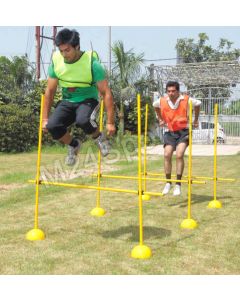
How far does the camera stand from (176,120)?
268 inches

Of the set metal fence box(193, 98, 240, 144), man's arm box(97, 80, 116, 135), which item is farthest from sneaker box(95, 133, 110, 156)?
metal fence box(193, 98, 240, 144)

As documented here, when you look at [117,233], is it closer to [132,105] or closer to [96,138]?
[96,138]

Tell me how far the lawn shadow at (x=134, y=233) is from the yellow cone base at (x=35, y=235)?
71 centimetres

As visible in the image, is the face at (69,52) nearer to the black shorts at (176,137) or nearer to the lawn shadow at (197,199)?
the black shorts at (176,137)

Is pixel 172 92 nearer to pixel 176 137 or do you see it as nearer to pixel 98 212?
pixel 176 137

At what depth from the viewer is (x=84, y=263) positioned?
3953mm

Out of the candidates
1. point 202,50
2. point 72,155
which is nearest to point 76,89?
point 72,155

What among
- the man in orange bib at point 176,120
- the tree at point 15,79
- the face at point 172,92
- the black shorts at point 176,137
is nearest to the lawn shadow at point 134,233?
the man in orange bib at point 176,120

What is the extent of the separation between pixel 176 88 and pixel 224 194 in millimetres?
2264

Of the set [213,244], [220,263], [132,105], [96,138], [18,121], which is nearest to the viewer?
[220,263]

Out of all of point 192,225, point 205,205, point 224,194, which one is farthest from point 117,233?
point 224,194

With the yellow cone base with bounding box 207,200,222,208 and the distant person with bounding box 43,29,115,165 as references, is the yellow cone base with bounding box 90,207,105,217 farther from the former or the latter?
the yellow cone base with bounding box 207,200,222,208

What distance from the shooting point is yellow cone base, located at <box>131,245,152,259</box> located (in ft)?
13.5

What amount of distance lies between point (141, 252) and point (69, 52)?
2.14 meters
